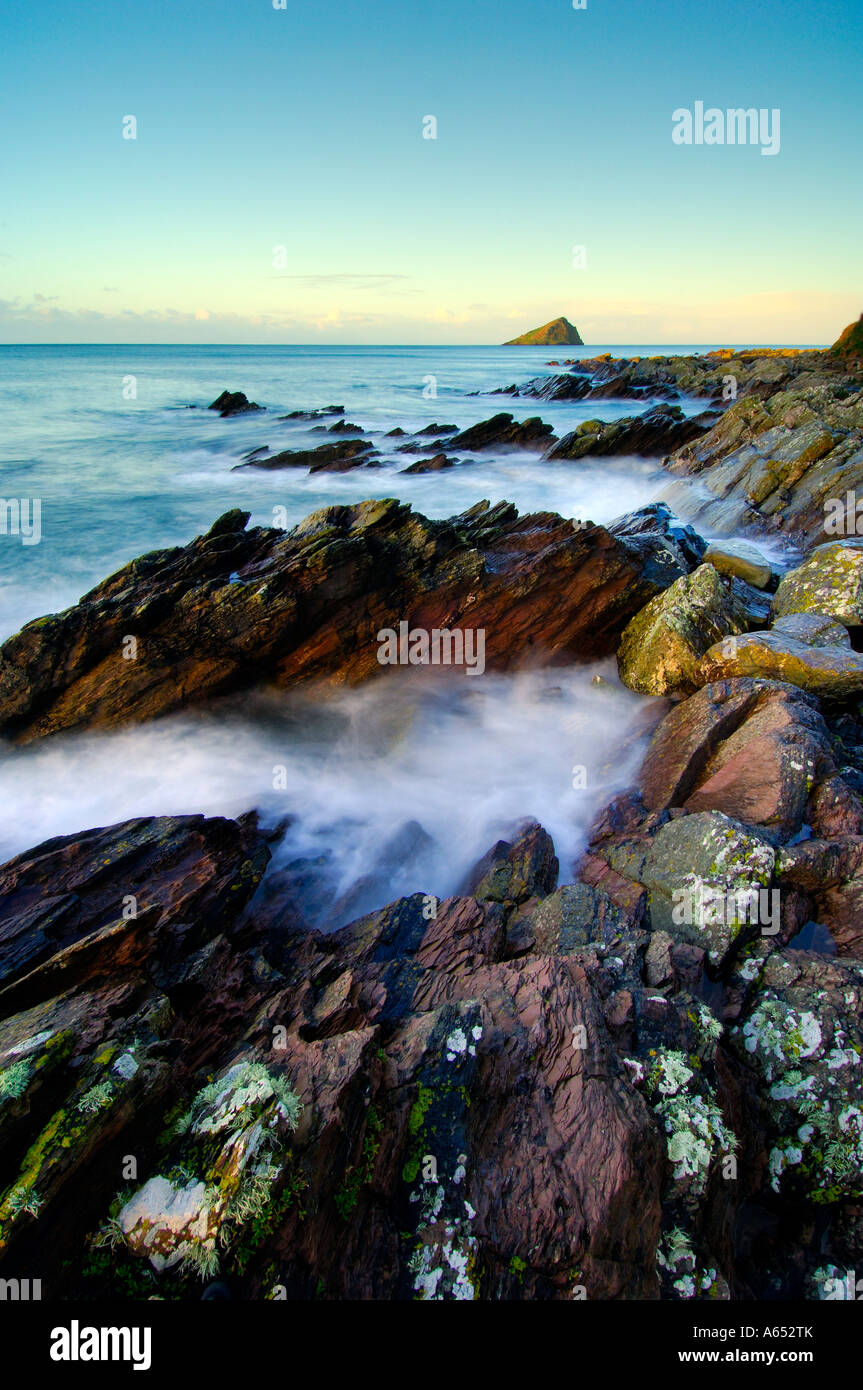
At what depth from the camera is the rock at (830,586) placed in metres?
12.0

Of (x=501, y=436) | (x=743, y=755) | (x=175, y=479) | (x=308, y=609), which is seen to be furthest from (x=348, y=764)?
(x=501, y=436)

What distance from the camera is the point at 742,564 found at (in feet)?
51.9

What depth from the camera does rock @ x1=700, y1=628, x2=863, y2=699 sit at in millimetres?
10227

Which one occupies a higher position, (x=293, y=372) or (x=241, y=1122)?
(x=293, y=372)

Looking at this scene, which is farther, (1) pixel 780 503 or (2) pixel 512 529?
(1) pixel 780 503

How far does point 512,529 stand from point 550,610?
2.95 meters

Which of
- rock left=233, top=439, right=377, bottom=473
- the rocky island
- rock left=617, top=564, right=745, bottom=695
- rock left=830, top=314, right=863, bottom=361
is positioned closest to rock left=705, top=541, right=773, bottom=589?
the rocky island

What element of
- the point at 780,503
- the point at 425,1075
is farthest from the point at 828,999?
the point at 780,503

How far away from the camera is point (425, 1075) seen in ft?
15.6

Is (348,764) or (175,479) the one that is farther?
(175,479)

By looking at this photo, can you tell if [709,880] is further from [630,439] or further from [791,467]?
[630,439]

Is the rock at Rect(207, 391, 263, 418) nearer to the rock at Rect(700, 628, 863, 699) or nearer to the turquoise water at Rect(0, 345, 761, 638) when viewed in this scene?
the turquoise water at Rect(0, 345, 761, 638)

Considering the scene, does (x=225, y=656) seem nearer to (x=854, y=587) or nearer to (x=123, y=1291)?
(x=123, y=1291)

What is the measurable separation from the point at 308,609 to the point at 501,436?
33817mm
